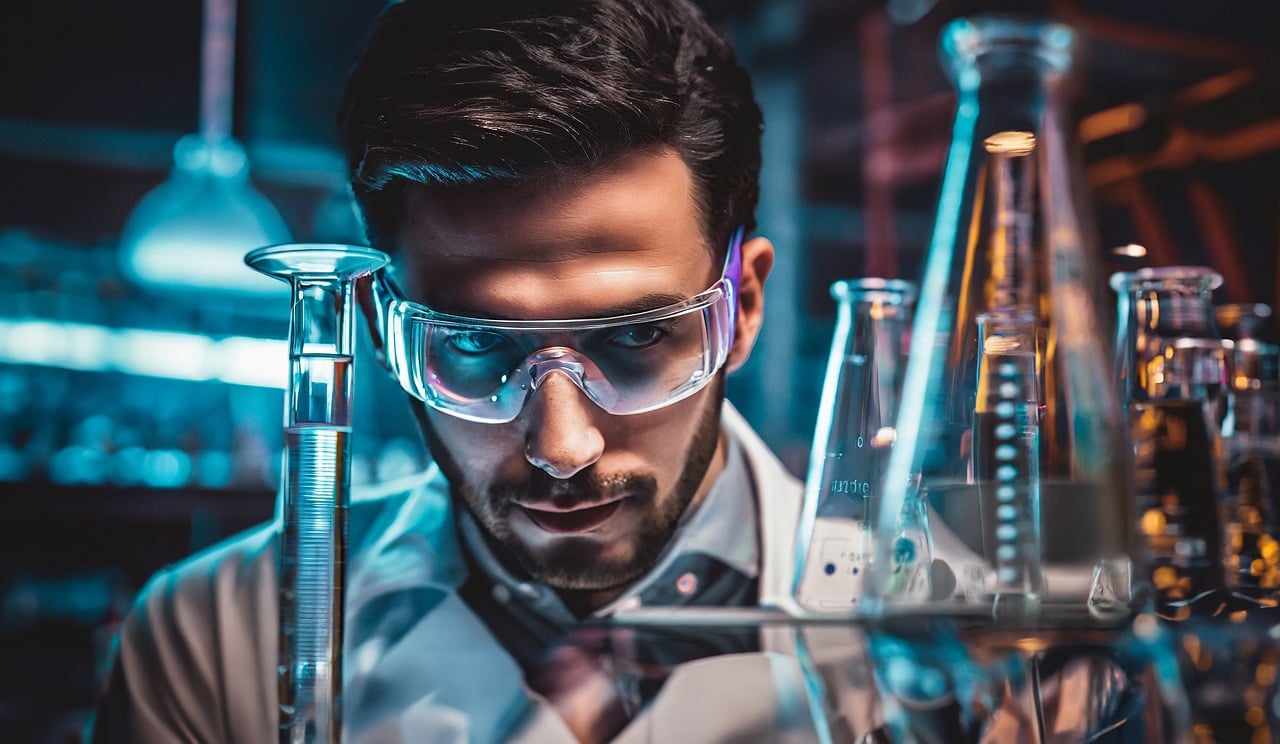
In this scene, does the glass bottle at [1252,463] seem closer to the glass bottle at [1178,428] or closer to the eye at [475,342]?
the glass bottle at [1178,428]

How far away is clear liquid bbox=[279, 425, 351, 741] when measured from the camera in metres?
0.78

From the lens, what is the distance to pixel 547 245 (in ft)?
3.34

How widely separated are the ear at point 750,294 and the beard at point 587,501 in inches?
1.8

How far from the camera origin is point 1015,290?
0.85 m

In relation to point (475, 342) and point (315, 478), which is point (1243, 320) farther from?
point (315, 478)

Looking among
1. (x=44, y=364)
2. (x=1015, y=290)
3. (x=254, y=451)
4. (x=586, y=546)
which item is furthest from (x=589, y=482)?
(x=44, y=364)

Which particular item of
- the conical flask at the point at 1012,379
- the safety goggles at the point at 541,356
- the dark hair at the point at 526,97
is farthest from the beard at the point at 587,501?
the conical flask at the point at 1012,379

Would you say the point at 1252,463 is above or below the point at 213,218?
below

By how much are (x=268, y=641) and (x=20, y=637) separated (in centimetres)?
227

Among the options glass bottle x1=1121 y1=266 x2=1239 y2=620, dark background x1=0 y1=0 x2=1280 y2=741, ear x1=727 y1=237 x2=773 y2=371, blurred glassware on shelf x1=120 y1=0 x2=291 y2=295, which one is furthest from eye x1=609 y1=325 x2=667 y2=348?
blurred glassware on shelf x1=120 y1=0 x2=291 y2=295

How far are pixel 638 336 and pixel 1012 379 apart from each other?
0.34 meters

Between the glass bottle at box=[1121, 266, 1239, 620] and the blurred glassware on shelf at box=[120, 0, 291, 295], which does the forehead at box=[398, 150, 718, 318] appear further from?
the blurred glassware on shelf at box=[120, 0, 291, 295]

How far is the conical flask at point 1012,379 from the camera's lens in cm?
70

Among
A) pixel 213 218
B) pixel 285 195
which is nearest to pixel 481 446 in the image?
pixel 213 218
